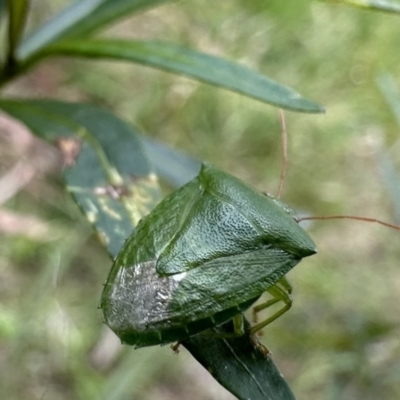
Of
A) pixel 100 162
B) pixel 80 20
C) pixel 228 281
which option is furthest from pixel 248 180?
pixel 228 281

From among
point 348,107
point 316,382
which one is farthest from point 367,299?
point 348,107

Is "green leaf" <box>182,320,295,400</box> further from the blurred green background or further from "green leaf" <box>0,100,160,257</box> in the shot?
the blurred green background

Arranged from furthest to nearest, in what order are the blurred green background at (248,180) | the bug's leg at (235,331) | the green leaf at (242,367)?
the blurred green background at (248,180), the bug's leg at (235,331), the green leaf at (242,367)

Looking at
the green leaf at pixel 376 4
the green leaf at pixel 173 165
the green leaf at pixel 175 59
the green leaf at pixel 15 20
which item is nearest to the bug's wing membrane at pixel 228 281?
the green leaf at pixel 175 59

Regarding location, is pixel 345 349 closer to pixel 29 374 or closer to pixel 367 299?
pixel 367 299

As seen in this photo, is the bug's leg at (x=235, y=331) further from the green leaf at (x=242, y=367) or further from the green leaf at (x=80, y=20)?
the green leaf at (x=80, y=20)

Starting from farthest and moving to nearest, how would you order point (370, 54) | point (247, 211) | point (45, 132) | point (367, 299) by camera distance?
point (370, 54) < point (367, 299) < point (45, 132) < point (247, 211)
